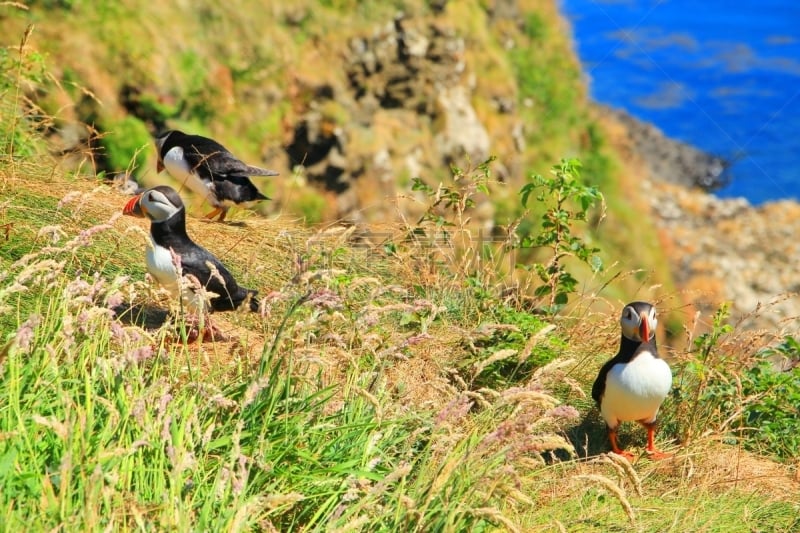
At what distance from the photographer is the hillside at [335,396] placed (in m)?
2.75

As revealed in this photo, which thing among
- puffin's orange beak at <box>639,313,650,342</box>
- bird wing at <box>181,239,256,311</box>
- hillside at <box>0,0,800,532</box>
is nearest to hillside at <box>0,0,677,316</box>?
hillside at <box>0,0,800,532</box>

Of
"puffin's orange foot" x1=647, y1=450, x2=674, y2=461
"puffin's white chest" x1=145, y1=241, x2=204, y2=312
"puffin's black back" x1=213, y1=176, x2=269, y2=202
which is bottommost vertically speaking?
"puffin's white chest" x1=145, y1=241, x2=204, y2=312

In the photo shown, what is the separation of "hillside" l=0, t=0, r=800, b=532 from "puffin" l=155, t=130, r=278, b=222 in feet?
0.57

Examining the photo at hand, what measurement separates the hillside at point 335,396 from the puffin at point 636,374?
15cm

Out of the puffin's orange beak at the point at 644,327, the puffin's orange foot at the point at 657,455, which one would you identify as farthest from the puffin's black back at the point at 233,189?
the puffin's orange foot at the point at 657,455

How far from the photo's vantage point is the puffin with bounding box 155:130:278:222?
5.91 metres

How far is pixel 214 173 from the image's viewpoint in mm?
5930

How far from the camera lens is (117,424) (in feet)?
9.12

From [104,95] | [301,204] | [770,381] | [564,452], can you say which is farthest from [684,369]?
[301,204]

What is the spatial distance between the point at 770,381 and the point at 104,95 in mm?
7929

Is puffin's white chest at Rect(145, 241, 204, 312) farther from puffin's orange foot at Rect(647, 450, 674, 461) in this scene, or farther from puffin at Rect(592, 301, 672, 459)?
puffin's orange foot at Rect(647, 450, 674, 461)

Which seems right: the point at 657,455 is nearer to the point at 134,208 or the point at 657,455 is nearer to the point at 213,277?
the point at 213,277

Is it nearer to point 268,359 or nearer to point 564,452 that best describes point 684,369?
point 564,452

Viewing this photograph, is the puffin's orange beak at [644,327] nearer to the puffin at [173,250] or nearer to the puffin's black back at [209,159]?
the puffin at [173,250]
